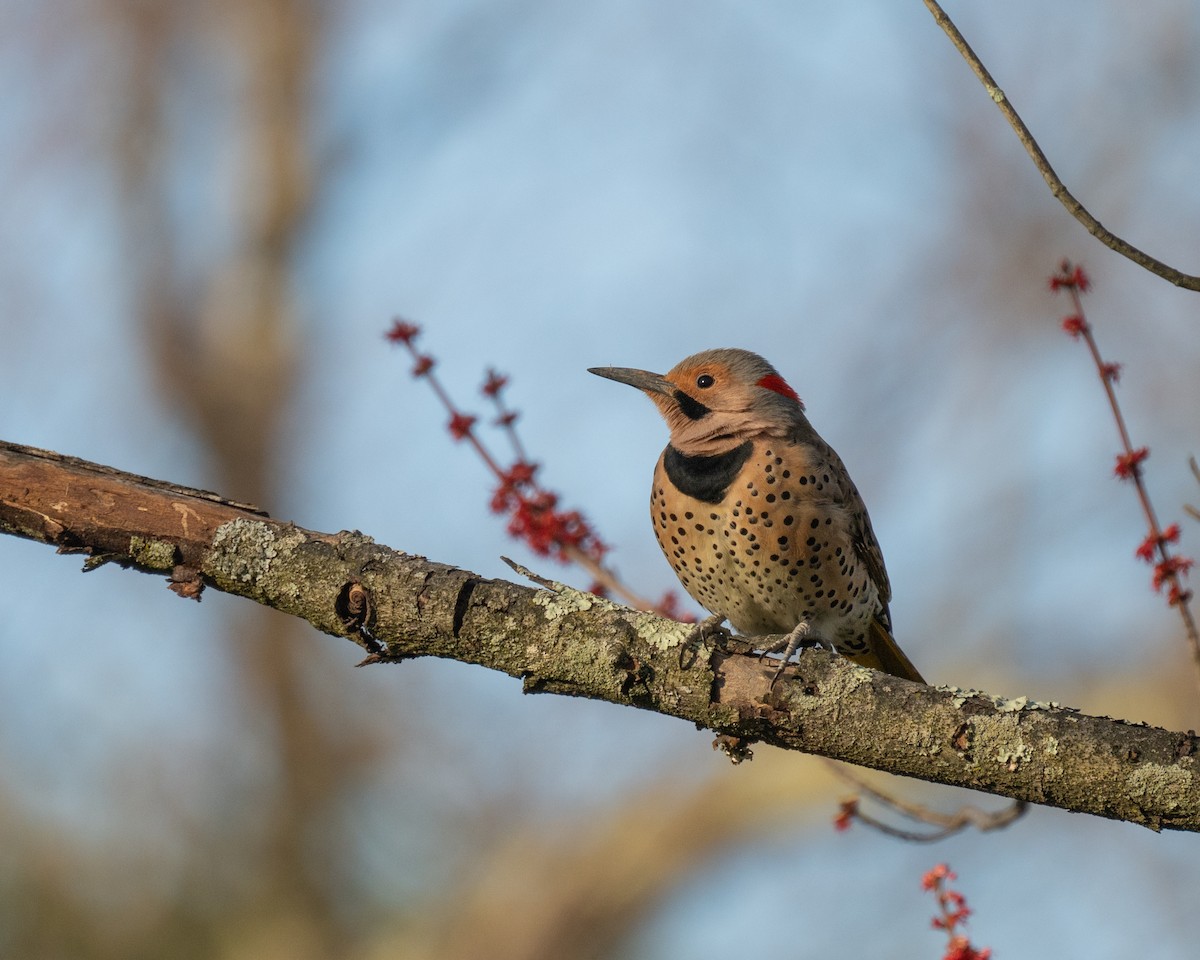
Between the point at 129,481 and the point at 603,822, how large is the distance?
645 centimetres

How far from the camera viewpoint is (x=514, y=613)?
3543 mm

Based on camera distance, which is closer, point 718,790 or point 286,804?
point 718,790

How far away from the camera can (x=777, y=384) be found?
5469mm

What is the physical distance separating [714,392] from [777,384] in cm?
27

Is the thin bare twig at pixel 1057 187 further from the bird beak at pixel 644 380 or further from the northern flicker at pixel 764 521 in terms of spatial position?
the bird beak at pixel 644 380

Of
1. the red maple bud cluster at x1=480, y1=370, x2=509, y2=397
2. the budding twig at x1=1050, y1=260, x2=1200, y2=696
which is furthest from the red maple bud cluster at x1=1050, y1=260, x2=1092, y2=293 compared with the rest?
the red maple bud cluster at x1=480, y1=370, x2=509, y2=397

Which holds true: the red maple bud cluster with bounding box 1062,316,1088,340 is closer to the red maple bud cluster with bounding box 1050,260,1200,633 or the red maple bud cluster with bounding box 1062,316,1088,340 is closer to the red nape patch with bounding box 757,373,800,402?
the red maple bud cluster with bounding box 1050,260,1200,633

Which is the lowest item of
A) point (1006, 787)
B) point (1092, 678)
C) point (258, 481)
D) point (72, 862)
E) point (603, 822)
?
point (1006, 787)

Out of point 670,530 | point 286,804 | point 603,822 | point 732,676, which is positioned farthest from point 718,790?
point 732,676

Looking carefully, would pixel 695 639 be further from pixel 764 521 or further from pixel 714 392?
pixel 714 392

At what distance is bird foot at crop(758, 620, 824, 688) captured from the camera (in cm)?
350

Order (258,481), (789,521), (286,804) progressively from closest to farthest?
(789,521), (286,804), (258,481)

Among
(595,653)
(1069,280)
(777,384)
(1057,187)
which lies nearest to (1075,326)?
(1069,280)

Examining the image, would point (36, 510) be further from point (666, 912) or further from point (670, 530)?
Answer: point (666, 912)
